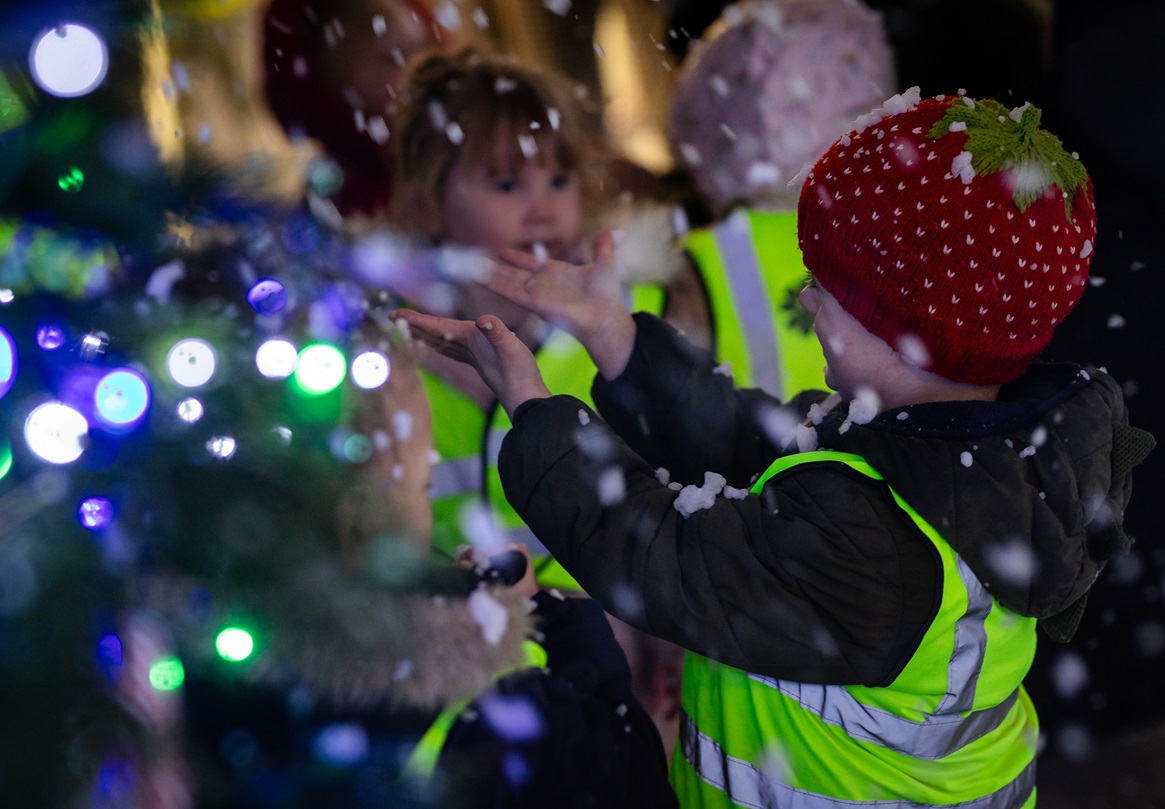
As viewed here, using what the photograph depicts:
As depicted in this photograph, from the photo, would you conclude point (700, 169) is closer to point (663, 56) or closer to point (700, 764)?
point (700, 764)

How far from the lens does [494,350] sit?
76 cm

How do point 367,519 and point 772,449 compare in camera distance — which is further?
point 772,449

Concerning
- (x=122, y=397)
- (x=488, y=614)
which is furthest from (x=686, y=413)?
(x=122, y=397)

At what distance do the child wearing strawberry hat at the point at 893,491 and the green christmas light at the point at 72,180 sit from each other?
0.79 feet

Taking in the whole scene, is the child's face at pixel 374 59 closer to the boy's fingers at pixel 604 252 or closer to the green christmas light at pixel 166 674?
the boy's fingers at pixel 604 252

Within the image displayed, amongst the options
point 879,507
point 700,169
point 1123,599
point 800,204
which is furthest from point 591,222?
point 1123,599

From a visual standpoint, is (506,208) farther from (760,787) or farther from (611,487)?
(760,787)

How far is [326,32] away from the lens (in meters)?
1.49

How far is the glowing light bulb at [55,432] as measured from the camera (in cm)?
61

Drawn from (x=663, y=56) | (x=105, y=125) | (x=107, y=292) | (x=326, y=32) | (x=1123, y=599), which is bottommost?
(x=1123, y=599)

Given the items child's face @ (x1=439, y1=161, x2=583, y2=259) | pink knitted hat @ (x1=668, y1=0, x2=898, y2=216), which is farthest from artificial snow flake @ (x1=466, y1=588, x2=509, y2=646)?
pink knitted hat @ (x1=668, y1=0, x2=898, y2=216)

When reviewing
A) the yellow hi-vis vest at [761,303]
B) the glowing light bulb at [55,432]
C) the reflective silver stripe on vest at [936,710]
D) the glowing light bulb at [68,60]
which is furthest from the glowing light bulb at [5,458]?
the yellow hi-vis vest at [761,303]

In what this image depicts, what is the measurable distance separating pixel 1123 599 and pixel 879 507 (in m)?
0.95

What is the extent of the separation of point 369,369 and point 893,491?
0.50 metres
